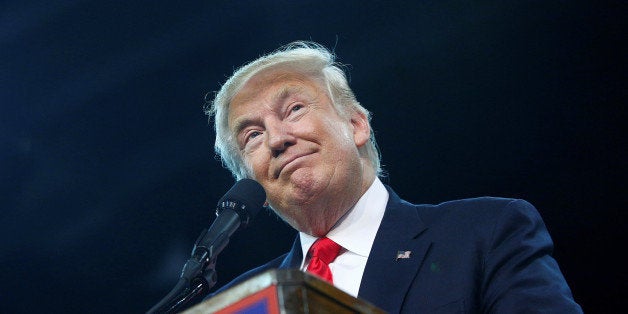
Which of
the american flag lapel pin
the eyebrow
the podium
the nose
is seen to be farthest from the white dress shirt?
the podium

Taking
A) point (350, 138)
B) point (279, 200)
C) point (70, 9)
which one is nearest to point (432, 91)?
point (350, 138)

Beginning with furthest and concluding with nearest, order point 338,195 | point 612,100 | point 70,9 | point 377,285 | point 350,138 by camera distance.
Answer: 1. point 70,9
2. point 612,100
3. point 350,138
4. point 338,195
5. point 377,285

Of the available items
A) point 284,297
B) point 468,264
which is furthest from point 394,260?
point 284,297

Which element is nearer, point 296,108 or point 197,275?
point 197,275

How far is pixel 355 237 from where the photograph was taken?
2.30 meters

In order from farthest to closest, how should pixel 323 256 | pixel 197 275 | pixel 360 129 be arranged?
pixel 360 129 → pixel 323 256 → pixel 197 275

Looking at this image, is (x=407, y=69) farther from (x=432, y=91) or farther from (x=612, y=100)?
(x=612, y=100)

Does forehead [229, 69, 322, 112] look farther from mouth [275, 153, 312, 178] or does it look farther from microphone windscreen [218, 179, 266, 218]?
microphone windscreen [218, 179, 266, 218]

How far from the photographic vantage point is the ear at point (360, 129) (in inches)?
105

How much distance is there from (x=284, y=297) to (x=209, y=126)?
2.92m

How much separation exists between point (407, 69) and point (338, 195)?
4.59ft

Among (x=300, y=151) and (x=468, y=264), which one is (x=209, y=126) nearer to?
(x=300, y=151)

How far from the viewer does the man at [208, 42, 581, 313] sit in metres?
1.87

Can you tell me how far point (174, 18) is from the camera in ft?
12.0
